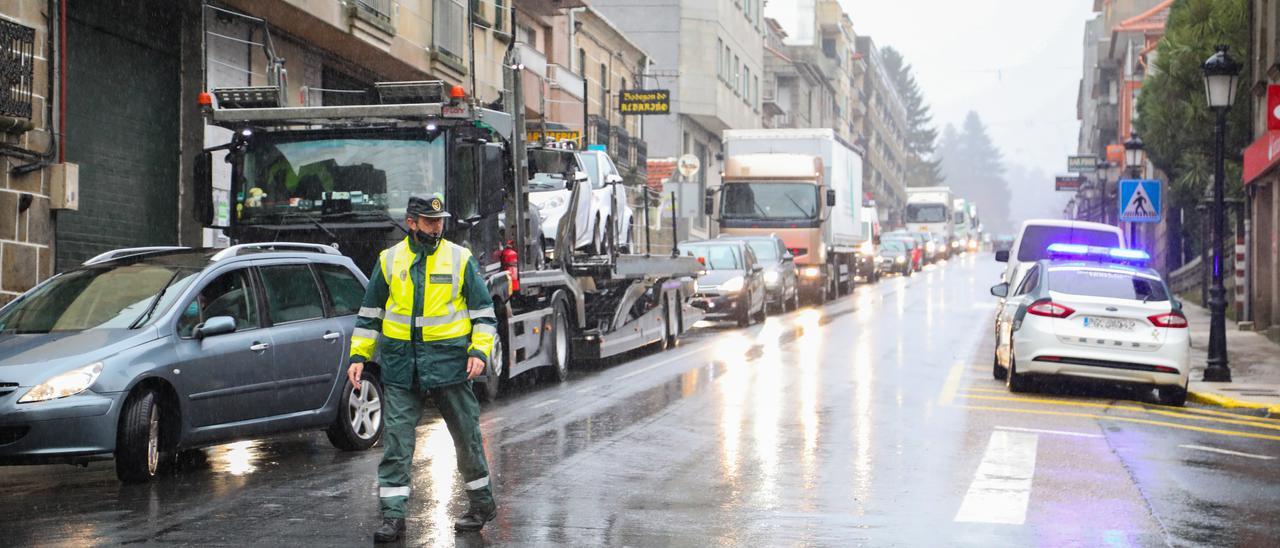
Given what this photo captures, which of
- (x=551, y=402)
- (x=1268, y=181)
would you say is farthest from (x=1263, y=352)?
(x=551, y=402)

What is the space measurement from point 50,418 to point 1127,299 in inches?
442

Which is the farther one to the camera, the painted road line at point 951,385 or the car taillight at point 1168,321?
the car taillight at point 1168,321

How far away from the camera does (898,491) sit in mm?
9516

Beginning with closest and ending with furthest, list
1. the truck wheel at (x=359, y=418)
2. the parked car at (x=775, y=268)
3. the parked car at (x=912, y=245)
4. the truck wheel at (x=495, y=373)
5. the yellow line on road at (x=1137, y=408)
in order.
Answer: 1. the truck wheel at (x=359, y=418)
2. the yellow line on road at (x=1137, y=408)
3. the truck wheel at (x=495, y=373)
4. the parked car at (x=775, y=268)
5. the parked car at (x=912, y=245)

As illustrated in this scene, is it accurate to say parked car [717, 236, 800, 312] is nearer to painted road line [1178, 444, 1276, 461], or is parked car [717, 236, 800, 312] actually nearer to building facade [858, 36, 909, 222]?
painted road line [1178, 444, 1276, 461]

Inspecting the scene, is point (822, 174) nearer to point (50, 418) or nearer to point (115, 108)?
point (115, 108)

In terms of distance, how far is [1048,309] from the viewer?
1617cm

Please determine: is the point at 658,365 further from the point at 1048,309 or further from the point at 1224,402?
the point at 1224,402

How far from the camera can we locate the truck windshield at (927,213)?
7875 centimetres

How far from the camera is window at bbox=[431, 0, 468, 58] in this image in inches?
1023

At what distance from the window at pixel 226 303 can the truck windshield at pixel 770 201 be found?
26.0 metres

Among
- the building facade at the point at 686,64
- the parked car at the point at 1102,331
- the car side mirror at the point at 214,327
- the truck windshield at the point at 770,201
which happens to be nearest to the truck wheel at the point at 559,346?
the parked car at the point at 1102,331

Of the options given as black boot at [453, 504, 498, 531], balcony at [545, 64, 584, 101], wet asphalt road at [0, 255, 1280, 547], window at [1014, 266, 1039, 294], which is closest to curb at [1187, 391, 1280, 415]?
wet asphalt road at [0, 255, 1280, 547]

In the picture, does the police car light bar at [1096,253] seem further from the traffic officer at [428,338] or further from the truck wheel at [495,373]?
the traffic officer at [428,338]
